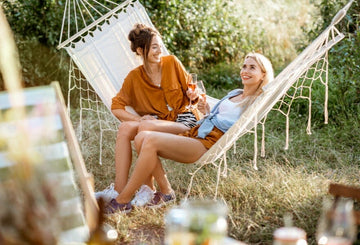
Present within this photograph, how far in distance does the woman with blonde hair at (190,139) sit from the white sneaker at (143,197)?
27mm

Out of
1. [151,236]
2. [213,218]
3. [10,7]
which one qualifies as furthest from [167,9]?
[213,218]

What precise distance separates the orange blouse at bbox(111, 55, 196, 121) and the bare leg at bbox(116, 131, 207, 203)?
0.47 metres

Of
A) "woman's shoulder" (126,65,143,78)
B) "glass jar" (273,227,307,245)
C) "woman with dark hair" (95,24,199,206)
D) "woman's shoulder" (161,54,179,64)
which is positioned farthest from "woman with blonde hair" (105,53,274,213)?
"glass jar" (273,227,307,245)

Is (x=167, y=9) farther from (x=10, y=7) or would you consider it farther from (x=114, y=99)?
(x=114, y=99)

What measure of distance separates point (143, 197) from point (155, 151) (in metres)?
0.37

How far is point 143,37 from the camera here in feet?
11.2

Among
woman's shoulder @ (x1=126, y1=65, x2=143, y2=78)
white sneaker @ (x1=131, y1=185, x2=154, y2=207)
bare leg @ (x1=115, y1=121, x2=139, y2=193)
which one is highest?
woman's shoulder @ (x1=126, y1=65, x2=143, y2=78)

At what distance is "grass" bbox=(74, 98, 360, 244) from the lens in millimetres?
2707

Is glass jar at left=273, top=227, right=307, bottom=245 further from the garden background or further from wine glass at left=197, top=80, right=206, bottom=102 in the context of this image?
wine glass at left=197, top=80, right=206, bottom=102

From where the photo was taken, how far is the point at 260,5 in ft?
26.5

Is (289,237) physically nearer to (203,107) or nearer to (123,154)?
(123,154)

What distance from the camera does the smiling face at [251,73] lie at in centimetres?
301

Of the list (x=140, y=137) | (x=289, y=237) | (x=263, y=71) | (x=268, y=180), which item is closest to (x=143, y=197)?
(x=140, y=137)

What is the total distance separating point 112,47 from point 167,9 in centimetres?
212
